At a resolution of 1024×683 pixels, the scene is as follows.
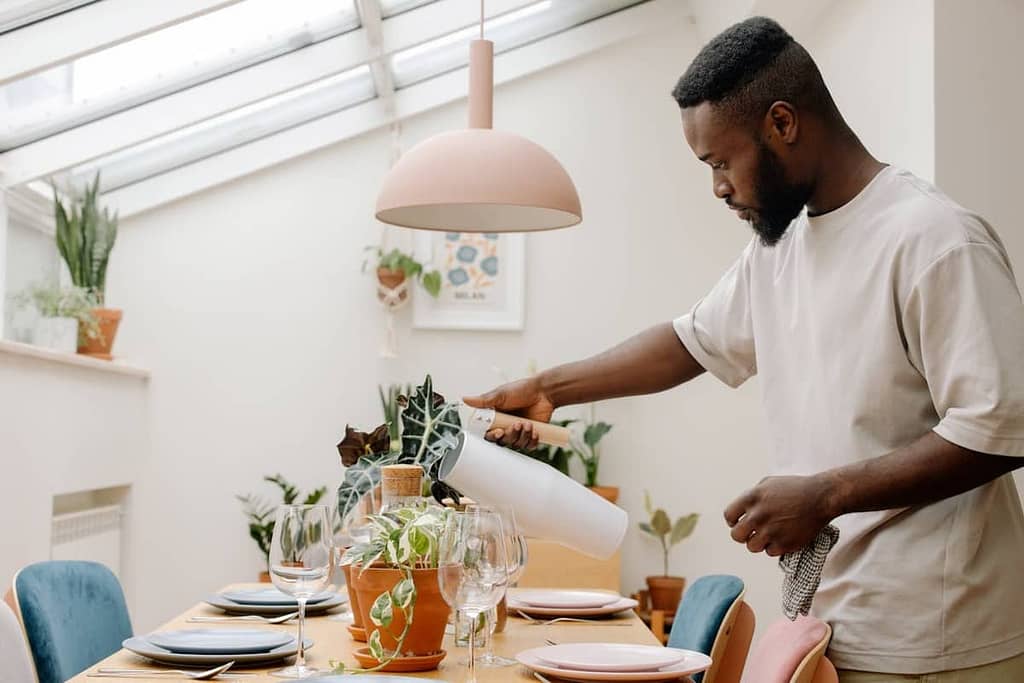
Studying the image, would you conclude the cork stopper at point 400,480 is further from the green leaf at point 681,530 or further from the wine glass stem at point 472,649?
the green leaf at point 681,530

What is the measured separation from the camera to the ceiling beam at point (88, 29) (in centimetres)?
329

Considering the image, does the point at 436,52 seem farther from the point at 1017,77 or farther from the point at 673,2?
the point at 1017,77

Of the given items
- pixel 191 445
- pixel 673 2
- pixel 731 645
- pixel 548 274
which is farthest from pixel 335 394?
pixel 731 645

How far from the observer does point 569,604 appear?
2.35 meters

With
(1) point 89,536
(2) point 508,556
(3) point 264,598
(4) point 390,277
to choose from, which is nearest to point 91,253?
(1) point 89,536

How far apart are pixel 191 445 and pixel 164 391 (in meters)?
0.24

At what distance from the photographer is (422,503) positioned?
1861 millimetres

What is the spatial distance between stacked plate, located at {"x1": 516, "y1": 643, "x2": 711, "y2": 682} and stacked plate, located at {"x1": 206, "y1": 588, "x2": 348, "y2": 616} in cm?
72

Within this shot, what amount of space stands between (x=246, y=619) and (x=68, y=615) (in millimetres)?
333

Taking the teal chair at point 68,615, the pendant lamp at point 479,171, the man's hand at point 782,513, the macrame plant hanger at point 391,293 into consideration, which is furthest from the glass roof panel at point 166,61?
the man's hand at point 782,513

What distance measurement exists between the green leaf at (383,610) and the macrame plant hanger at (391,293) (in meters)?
3.11

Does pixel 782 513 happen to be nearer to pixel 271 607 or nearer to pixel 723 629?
pixel 723 629

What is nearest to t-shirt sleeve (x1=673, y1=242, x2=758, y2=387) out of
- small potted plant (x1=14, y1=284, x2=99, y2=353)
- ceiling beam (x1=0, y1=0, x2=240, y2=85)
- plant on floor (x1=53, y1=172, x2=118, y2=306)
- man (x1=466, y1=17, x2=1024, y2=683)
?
man (x1=466, y1=17, x2=1024, y2=683)

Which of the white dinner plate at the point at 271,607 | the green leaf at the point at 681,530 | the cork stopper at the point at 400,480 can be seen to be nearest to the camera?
the cork stopper at the point at 400,480
